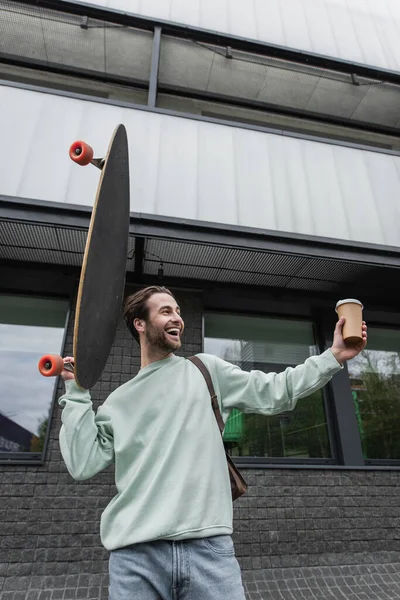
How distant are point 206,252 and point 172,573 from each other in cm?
384

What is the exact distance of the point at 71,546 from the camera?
152 inches

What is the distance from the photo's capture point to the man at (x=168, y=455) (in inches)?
44.8

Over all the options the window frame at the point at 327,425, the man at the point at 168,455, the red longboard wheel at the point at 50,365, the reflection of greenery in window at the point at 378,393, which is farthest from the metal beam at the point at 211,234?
the red longboard wheel at the point at 50,365

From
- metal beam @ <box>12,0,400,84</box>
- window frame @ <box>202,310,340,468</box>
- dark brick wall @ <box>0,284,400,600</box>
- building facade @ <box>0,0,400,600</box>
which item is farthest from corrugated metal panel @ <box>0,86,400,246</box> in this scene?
metal beam @ <box>12,0,400,84</box>

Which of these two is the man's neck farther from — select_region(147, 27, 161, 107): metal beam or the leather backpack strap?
select_region(147, 27, 161, 107): metal beam

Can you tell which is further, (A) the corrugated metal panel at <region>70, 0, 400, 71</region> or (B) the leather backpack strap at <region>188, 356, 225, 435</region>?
(A) the corrugated metal panel at <region>70, 0, 400, 71</region>

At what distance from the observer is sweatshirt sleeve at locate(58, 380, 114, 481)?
48.8 inches

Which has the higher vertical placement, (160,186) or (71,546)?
(160,186)

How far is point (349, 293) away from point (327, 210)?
1.60m

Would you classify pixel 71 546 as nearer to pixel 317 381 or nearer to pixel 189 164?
pixel 317 381

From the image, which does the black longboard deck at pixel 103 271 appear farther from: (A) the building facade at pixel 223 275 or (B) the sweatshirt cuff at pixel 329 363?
(A) the building facade at pixel 223 275

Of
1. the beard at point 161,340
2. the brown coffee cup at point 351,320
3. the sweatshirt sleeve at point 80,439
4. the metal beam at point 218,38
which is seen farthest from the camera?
the metal beam at point 218,38

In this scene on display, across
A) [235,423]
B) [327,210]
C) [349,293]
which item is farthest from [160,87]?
[235,423]

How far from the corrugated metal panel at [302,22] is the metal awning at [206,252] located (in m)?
4.32
